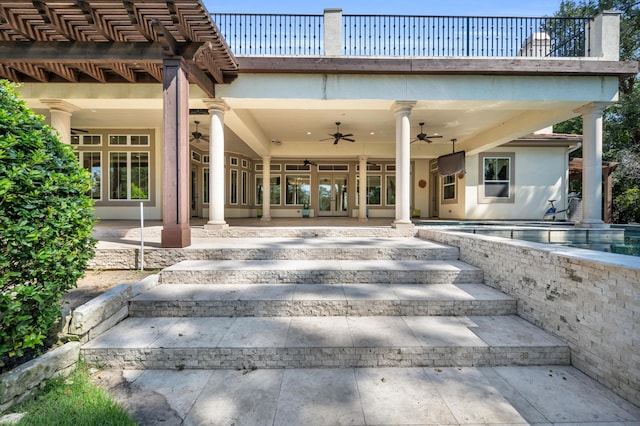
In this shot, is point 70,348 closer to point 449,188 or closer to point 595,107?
point 595,107

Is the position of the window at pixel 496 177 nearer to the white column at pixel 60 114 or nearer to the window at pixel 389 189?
the window at pixel 389 189

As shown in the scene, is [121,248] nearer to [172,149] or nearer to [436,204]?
[172,149]

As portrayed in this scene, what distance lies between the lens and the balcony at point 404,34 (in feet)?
20.4

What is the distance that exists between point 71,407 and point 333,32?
6.77 metres

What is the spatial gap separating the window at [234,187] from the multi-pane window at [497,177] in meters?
10.1

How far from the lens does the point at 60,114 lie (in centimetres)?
611

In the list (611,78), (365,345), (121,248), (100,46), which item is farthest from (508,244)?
(100,46)

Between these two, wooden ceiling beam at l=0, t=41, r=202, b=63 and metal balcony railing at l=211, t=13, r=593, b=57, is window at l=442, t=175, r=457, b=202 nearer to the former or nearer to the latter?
metal balcony railing at l=211, t=13, r=593, b=57

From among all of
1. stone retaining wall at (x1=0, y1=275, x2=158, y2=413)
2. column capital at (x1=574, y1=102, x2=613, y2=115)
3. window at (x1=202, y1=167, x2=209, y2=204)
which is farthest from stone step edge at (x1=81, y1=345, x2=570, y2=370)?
window at (x1=202, y1=167, x2=209, y2=204)

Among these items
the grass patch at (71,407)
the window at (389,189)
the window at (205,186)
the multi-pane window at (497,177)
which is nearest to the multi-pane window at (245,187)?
the window at (205,186)

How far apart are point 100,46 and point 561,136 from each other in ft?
45.5

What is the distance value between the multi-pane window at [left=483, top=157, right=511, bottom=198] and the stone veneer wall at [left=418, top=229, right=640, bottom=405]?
8823mm

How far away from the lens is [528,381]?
80.7 inches

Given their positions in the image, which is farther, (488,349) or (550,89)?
(550,89)
